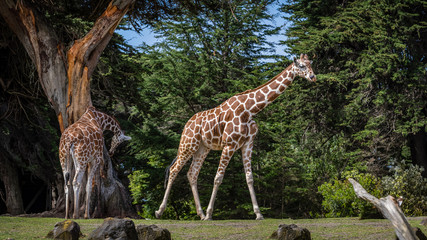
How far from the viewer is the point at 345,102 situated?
1767cm

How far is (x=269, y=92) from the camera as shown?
34.7 ft

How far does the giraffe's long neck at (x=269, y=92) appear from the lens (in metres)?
10.5

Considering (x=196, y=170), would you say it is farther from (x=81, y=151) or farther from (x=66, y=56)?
(x=66, y=56)

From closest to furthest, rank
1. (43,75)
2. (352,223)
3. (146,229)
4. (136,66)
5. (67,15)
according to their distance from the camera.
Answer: (146,229), (352,223), (43,75), (67,15), (136,66)

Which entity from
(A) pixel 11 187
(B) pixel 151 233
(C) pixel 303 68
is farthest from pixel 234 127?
(A) pixel 11 187

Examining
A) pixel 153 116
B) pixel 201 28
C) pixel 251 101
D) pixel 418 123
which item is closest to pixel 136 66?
pixel 153 116

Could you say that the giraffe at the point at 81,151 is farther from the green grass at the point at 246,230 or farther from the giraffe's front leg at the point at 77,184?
the green grass at the point at 246,230

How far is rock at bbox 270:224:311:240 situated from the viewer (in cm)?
630

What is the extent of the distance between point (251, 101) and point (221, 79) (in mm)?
8087

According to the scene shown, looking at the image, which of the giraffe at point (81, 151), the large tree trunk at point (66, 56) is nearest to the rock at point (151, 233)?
the giraffe at point (81, 151)

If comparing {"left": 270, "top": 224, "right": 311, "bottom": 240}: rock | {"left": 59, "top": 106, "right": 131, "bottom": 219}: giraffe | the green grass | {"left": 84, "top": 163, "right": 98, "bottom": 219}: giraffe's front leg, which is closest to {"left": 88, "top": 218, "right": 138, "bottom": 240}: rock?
the green grass

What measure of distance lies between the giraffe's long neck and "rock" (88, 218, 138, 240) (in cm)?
499

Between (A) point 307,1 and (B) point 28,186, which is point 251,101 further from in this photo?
(B) point 28,186

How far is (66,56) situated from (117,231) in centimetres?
721
